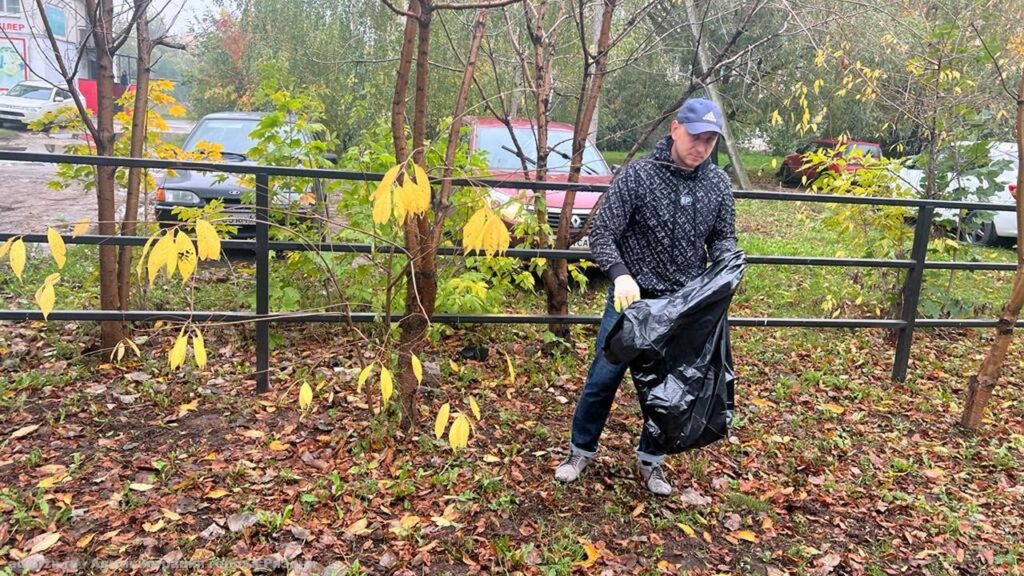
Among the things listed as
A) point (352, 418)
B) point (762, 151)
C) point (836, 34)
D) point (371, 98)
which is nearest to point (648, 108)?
point (762, 151)

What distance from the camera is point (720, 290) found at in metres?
2.74

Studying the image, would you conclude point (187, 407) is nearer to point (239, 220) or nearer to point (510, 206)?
point (239, 220)

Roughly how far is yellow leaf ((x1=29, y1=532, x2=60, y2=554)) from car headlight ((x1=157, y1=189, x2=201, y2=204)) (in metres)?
4.93

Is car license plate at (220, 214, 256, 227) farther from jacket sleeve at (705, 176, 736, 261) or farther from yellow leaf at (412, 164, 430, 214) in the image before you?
jacket sleeve at (705, 176, 736, 261)

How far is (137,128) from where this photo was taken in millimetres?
3973

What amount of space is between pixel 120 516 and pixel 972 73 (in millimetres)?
7260

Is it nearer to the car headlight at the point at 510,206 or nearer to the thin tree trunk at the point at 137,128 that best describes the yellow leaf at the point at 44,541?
the thin tree trunk at the point at 137,128

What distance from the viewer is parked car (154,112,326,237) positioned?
4.20m

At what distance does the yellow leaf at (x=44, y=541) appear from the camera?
2.42 metres

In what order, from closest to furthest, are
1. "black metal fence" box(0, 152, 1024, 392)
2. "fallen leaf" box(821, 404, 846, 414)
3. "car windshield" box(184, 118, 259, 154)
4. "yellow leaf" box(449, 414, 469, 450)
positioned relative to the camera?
1. "yellow leaf" box(449, 414, 469, 450)
2. "black metal fence" box(0, 152, 1024, 392)
3. "fallen leaf" box(821, 404, 846, 414)
4. "car windshield" box(184, 118, 259, 154)

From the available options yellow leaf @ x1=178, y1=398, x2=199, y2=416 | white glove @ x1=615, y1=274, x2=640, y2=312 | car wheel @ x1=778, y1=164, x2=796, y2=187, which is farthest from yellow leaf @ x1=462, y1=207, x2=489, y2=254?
car wheel @ x1=778, y1=164, x2=796, y2=187

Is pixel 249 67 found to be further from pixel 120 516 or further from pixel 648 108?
pixel 120 516

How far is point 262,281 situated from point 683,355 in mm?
2062

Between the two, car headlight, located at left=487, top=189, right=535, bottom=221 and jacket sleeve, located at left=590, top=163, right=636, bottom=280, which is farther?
car headlight, located at left=487, top=189, right=535, bottom=221
